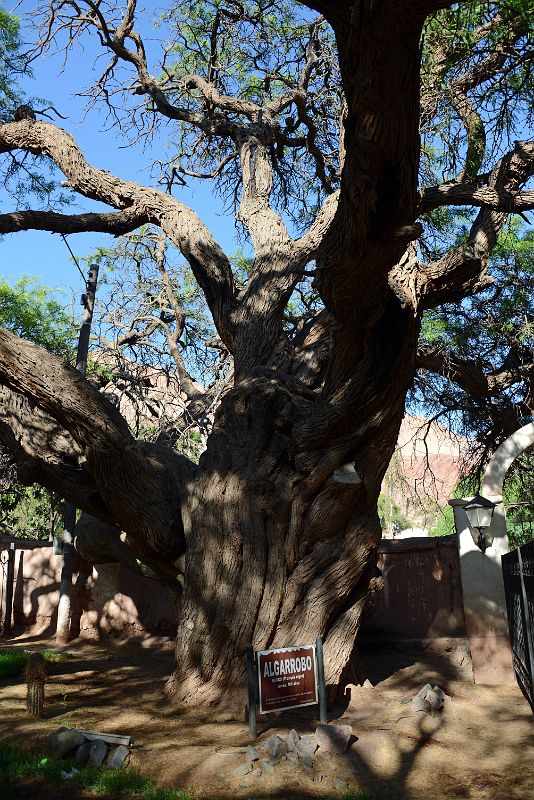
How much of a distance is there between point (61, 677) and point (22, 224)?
594 cm

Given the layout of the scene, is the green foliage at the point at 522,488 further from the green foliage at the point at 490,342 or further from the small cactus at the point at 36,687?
the small cactus at the point at 36,687

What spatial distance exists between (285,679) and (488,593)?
3526 mm

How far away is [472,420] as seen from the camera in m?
13.9

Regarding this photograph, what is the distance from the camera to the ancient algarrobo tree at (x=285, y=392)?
5.89m

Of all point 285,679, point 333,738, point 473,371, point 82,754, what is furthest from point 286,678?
point 473,371

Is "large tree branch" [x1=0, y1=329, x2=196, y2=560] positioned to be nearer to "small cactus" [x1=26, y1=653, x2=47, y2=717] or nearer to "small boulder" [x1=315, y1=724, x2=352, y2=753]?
"small cactus" [x1=26, y1=653, x2=47, y2=717]

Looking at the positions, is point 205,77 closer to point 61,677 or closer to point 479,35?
point 479,35

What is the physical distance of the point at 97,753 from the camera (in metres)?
5.73

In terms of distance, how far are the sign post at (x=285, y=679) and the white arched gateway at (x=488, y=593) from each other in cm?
286

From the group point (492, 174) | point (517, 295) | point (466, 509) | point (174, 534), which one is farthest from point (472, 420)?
point (174, 534)

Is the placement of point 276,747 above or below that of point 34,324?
below

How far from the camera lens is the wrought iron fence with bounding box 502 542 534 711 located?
6.78 m

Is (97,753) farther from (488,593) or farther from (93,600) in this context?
(93,600)

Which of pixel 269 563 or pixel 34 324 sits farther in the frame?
pixel 34 324
